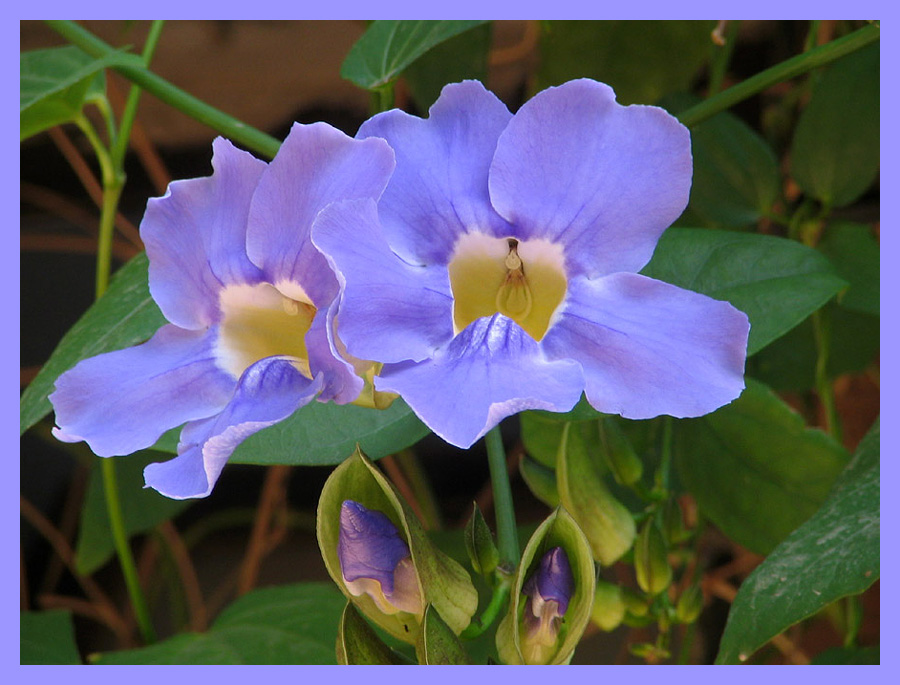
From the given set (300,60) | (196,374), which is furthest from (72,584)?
(196,374)

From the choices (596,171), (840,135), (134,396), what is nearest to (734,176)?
(840,135)

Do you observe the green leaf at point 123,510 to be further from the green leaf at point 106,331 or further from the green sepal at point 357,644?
the green sepal at point 357,644

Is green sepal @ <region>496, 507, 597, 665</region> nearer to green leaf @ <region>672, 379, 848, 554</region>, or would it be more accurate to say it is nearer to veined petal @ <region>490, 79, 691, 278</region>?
veined petal @ <region>490, 79, 691, 278</region>

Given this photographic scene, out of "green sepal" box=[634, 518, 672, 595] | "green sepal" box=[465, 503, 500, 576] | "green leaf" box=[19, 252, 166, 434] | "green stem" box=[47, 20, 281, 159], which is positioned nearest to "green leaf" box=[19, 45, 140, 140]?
"green stem" box=[47, 20, 281, 159]

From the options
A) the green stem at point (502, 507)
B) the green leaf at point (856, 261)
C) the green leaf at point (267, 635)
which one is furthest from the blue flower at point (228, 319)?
the green leaf at point (856, 261)

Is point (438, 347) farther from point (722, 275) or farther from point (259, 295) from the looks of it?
point (722, 275)
